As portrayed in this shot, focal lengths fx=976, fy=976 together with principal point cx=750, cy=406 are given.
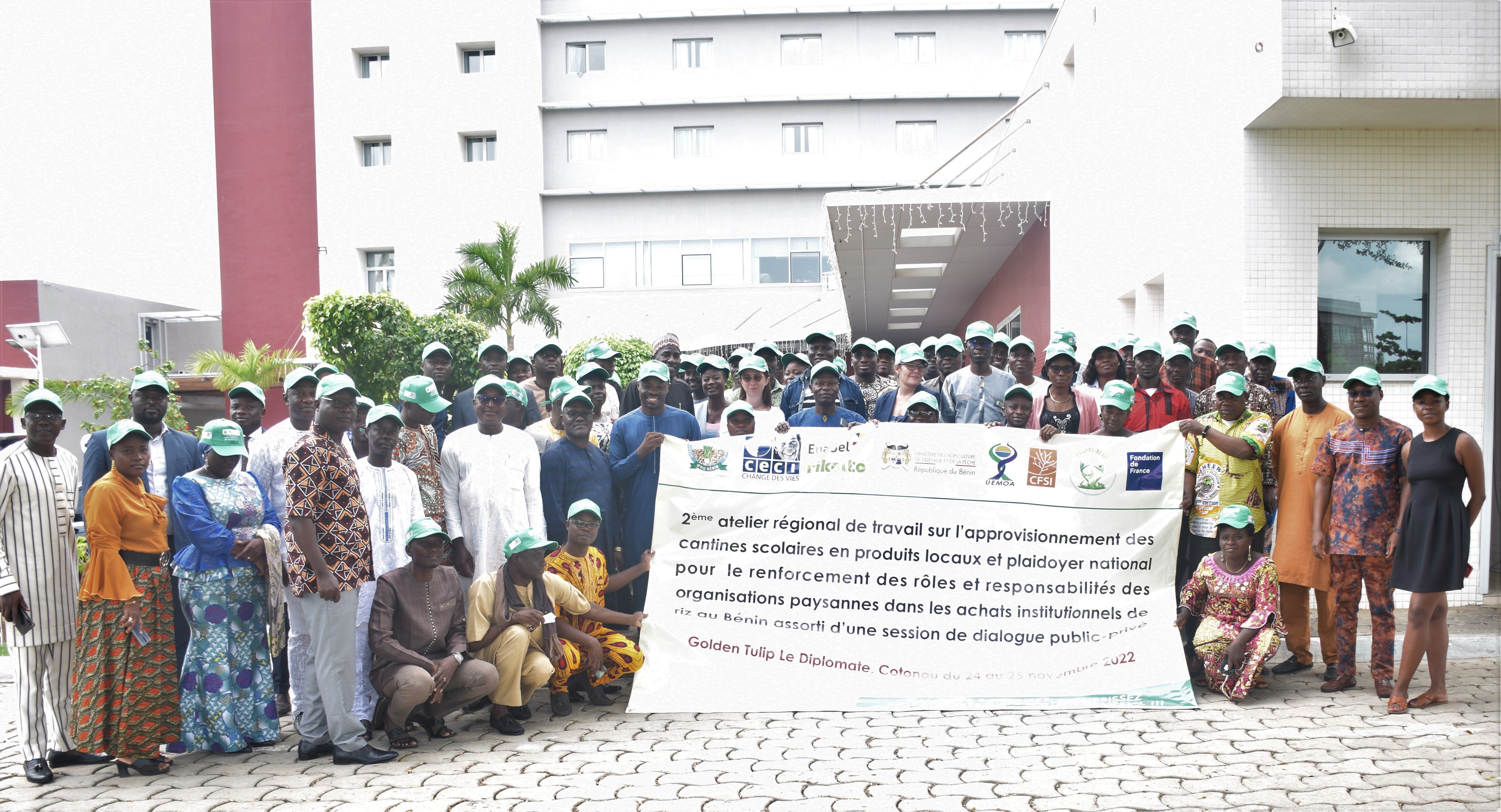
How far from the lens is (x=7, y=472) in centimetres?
484

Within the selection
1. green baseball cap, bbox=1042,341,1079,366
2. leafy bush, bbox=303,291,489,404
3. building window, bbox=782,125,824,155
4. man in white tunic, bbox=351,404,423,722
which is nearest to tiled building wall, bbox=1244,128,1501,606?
green baseball cap, bbox=1042,341,1079,366

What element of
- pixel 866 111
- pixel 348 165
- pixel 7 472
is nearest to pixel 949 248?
pixel 7 472

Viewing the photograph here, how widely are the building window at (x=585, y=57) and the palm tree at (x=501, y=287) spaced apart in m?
9.50

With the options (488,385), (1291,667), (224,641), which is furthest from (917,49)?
(224,641)

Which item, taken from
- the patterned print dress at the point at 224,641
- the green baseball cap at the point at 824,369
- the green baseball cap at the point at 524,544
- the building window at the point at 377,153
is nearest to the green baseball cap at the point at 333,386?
the patterned print dress at the point at 224,641

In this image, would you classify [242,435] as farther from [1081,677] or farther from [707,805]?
[1081,677]

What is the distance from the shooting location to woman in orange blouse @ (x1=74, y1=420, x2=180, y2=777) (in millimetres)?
4742

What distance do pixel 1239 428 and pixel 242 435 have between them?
5.75 metres

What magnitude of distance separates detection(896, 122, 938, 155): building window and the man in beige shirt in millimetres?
27822

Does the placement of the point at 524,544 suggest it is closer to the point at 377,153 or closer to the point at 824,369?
the point at 824,369

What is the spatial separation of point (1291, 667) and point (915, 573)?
2.58m

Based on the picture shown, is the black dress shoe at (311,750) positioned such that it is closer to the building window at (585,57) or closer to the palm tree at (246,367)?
the palm tree at (246,367)

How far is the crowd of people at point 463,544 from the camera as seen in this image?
4.87 metres

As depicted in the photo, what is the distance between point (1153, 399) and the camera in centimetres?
654
